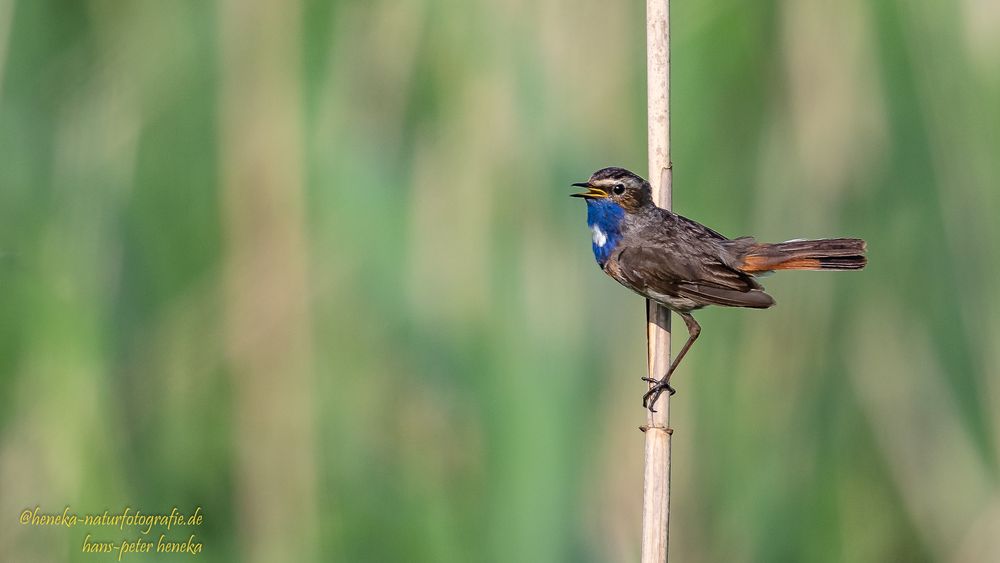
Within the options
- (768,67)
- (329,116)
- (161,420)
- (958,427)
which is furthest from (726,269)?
(161,420)

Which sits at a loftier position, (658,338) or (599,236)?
(599,236)

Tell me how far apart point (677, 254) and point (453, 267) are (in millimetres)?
741

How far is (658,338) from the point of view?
344 centimetres

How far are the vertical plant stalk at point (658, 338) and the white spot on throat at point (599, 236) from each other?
31 cm

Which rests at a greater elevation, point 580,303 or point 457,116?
point 457,116

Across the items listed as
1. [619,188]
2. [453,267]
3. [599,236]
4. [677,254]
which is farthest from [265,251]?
[677,254]

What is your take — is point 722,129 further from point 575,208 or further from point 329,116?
point 329,116

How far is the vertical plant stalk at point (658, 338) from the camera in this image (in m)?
3.10

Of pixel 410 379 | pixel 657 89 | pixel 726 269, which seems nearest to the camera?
pixel 657 89

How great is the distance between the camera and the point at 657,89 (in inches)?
127

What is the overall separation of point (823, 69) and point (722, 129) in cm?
45

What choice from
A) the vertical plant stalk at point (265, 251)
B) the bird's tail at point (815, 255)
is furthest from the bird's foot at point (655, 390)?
the vertical plant stalk at point (265, 251)

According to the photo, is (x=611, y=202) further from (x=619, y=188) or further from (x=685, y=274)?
(x=685, y=274)

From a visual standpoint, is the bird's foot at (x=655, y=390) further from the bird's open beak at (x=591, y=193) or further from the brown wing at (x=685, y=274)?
the bird's open beak at (x=591, y=193)
